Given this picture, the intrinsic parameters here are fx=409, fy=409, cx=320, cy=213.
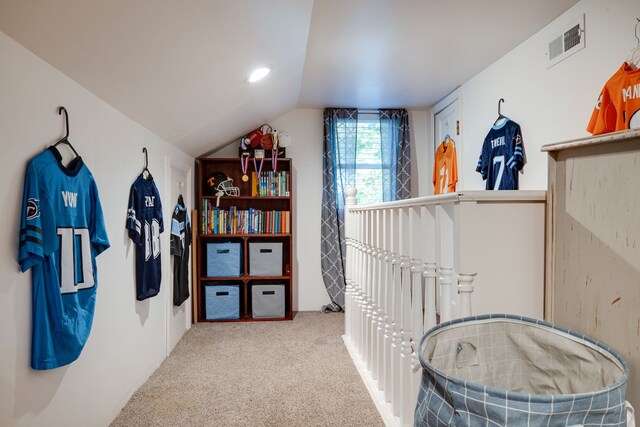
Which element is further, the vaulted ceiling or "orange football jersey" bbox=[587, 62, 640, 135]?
"orange football jersey" bbox=[587, 62, 640, 135]

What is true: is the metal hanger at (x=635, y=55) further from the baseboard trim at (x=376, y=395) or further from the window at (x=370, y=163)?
the window at (x=370, y=163)

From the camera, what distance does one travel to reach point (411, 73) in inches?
127

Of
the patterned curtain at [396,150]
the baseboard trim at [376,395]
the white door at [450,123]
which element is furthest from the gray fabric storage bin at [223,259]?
the white door at [450,123]

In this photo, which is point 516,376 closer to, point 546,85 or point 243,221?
point 546,85

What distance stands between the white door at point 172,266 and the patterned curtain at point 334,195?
1.37 m

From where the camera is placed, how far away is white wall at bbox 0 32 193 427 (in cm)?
122

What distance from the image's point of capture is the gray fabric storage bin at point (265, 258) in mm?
3822

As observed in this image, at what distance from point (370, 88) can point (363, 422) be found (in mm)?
2680

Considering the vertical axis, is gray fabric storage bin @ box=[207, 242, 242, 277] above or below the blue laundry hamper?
below

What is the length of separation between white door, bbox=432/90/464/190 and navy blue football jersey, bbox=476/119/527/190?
1.74ft

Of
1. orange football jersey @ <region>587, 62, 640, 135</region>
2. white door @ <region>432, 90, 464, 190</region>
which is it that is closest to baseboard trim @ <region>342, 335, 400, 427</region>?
orange football jersey @ <region>587, 62, 640, 135</region>

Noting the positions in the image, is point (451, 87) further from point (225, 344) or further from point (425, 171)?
point (225, 344)

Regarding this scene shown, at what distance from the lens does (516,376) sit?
833 mm

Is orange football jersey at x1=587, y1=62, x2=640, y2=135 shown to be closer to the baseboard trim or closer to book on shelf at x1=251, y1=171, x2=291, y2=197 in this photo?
the baseboard trim
